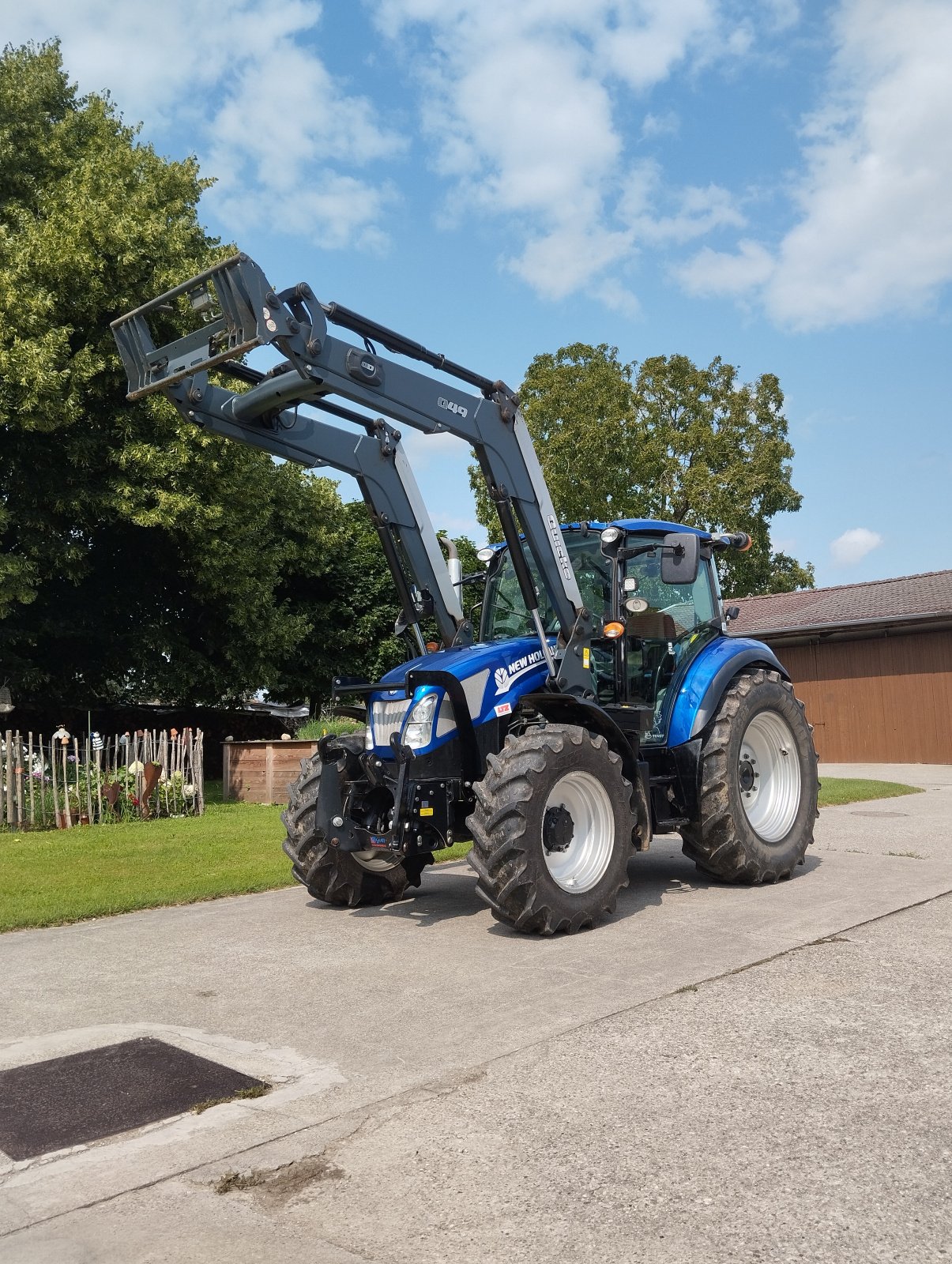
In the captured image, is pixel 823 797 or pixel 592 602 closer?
pixel 592 602

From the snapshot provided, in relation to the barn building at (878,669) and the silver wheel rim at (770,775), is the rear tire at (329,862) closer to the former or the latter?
the silver wheel rim at (770,775)

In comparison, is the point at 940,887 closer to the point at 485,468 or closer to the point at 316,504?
the point at 485,468

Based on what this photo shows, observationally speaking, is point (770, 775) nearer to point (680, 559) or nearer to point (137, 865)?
point (680, 559)

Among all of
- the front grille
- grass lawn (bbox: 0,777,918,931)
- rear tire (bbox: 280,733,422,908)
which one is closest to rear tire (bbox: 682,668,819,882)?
rear tire (bbox: 280,733,422,908)

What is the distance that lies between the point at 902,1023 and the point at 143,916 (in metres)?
5.26

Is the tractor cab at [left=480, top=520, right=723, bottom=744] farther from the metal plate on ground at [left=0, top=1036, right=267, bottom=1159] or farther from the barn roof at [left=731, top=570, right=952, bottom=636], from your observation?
the barn roof at [left=731, top=570, right=952, bottom=636]

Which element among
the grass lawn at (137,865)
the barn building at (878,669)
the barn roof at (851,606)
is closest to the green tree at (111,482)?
the grass lawn at (137,865)

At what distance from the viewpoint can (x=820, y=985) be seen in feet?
18.1

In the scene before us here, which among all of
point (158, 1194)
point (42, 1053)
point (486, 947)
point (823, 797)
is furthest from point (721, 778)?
point (823, 797)

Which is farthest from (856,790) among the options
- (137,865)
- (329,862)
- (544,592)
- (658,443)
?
(658,443)

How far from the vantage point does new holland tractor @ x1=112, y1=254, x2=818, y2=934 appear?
21.8 feet

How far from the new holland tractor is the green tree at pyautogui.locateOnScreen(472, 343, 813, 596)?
1070 inches

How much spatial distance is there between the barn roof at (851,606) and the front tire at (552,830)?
1555cm

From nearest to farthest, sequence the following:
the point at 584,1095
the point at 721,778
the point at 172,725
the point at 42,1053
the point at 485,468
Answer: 1. the point at 584,1095
2. the point at 42,1053
3. the point at 485,468
4. the point at 721,778
5. the point at 172,725
